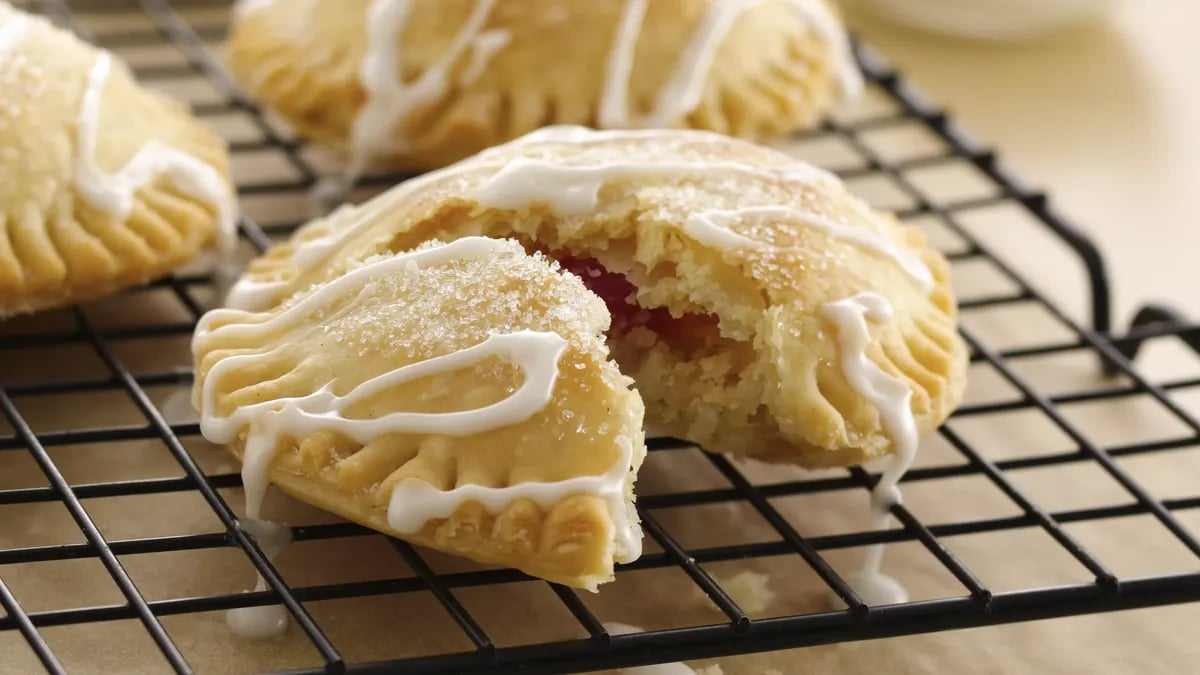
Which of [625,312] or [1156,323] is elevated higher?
[625,312]

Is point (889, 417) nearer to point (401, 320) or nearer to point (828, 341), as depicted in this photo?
point (828, 341)

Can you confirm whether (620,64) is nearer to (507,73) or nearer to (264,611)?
(507,73)

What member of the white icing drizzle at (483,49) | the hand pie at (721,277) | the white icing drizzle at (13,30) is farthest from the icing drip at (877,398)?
the white icing drizzle at (13,30)

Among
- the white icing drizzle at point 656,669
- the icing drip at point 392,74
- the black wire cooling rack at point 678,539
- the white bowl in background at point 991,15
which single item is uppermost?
the icing drip at point 392,74

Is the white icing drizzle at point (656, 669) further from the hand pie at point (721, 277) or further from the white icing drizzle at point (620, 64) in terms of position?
the white icing drizzle at point (620, 64)

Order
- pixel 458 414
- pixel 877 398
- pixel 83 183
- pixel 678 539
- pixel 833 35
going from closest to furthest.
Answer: pixel 458 414 → pixel 877 398 → pixel 678 539 → pixel 83 183 → pixel 833 35

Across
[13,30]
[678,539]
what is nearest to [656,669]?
[678,539]

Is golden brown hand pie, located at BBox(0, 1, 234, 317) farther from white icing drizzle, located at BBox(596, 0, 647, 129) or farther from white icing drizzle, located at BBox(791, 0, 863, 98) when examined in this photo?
white icing drizzle, located at BBox(791, 0, 863, 98)
